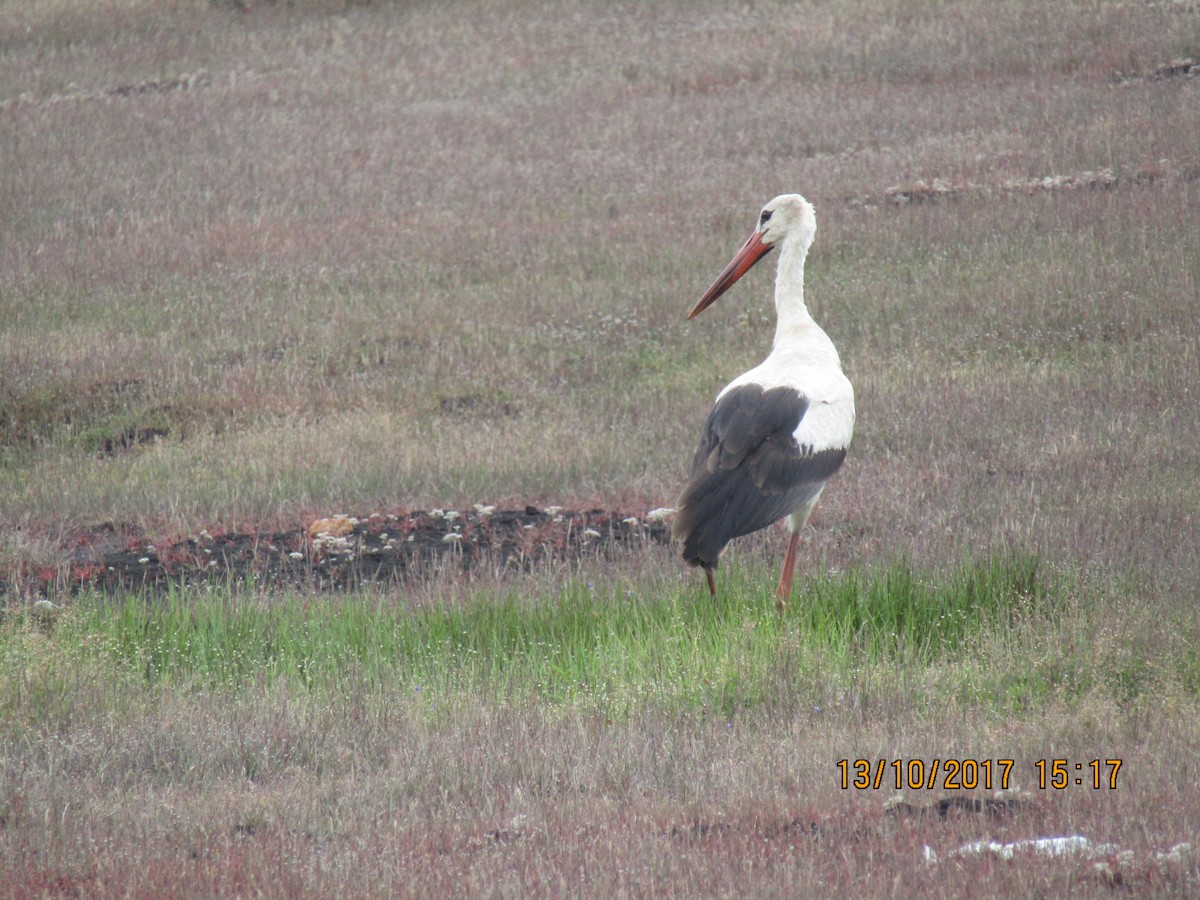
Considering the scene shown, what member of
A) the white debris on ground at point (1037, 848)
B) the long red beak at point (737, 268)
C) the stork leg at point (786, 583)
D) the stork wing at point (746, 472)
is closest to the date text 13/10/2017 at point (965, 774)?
the white debris on ground at point (1037, 848)

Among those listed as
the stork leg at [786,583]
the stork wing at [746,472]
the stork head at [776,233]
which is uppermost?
the stork head at [776,233]

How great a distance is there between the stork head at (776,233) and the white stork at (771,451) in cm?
60

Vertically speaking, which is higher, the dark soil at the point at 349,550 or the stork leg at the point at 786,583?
the stork leg at the point at 786,583

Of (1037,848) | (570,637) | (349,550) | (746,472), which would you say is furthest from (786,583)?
(349,550)

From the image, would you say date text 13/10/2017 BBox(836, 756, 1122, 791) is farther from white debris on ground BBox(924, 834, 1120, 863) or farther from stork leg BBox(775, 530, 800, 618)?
stork leg BBox(775, 530, 800, 618)

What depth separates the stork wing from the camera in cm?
627

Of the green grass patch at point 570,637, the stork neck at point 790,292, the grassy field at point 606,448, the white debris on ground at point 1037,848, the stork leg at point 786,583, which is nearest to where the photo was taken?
the white debris on ground at point 1037,848

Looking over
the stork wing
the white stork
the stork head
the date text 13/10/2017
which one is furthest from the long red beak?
the date text 13/10/2017

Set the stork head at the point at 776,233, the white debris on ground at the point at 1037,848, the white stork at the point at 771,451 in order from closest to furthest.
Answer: the white debris on ground at the point at 1037,848
the white stork at the point at 771,451
the stork head at the point at 776,233

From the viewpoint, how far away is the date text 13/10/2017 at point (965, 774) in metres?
4.04

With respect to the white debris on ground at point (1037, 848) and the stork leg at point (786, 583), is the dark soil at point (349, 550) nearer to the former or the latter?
the stork leg at point (786, 583)

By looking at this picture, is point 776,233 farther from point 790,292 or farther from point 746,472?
point 746,472

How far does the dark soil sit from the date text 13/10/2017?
3422 mm

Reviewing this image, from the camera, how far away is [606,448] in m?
10.2
